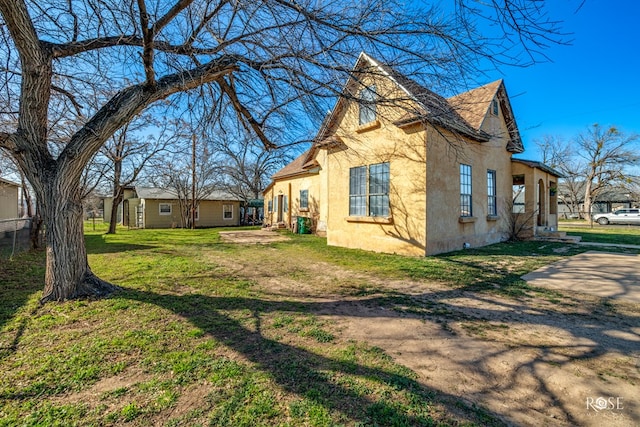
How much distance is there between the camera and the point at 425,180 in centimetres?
822

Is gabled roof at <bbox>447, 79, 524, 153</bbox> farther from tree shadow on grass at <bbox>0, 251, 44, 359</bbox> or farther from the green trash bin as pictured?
tree shadow on grass at <bbox>0, 251, 44, 359</bbox>

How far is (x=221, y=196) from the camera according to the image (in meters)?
26.8

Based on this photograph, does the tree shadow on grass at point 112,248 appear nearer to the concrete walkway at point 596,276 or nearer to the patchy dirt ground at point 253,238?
the patchy dirt ground at point 253,238

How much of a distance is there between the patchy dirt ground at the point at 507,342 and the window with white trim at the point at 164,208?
22.8 metres

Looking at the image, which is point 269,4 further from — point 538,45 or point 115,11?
point 538,45

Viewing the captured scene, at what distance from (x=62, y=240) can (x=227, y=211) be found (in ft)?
77.6

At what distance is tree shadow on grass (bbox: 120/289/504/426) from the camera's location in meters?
1.99

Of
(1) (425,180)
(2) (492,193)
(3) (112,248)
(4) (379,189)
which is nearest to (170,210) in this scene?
(3) (112,248)

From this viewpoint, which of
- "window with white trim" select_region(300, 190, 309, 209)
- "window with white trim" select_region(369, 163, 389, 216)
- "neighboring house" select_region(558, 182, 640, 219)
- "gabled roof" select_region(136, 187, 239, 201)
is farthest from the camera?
"neighboring house" select_region(558, 182, 640, 219)

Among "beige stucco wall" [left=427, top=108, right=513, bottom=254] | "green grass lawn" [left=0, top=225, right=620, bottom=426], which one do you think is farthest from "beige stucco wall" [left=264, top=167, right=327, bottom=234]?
"green grass lawn" [left=0, top=225, right=620, bottom=426]

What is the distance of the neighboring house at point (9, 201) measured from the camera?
14.6 m

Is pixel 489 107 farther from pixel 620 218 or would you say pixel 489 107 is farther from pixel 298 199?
pixel 620 218

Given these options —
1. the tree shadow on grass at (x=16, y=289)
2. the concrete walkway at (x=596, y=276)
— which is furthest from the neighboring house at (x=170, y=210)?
the concrete walkway at (x=596, y=276)

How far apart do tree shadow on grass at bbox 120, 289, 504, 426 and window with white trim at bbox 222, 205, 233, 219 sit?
24.3m
